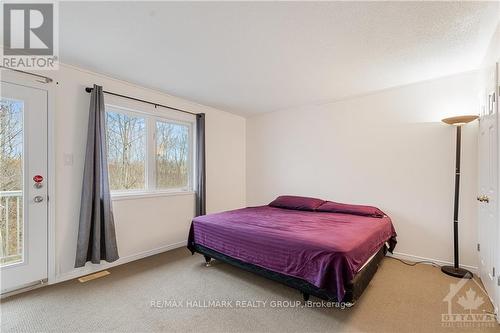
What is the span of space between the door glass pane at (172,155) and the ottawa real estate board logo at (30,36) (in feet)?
4.74

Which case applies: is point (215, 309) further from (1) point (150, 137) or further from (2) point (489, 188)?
(2) point (489, 188)

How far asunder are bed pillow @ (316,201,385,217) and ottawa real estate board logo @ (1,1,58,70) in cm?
361

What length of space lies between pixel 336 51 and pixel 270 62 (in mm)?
668

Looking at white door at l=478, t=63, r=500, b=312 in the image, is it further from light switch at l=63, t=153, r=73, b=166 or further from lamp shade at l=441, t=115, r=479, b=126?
light switch at l=63, t=153, r=73, b=166

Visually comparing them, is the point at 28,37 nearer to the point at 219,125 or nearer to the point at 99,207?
the point at 99,207

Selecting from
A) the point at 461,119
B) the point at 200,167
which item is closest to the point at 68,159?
the point at 200,167

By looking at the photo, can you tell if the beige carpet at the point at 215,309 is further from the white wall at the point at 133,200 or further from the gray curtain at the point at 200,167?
the gray curtain at the point at 200,167

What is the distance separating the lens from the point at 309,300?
2.15 metres

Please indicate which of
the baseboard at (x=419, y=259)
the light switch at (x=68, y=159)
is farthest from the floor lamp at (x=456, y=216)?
the light switch at (x=68, y=159)

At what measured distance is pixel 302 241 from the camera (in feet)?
6.74

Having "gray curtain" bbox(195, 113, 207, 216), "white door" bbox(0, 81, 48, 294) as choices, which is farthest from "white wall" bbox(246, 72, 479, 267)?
"white door" bbox(0, 81, 48, 294)

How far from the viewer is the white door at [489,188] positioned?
1878 mm

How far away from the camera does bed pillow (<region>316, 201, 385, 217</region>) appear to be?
309cm

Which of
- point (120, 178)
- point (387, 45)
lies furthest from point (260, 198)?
point (387, 45)
